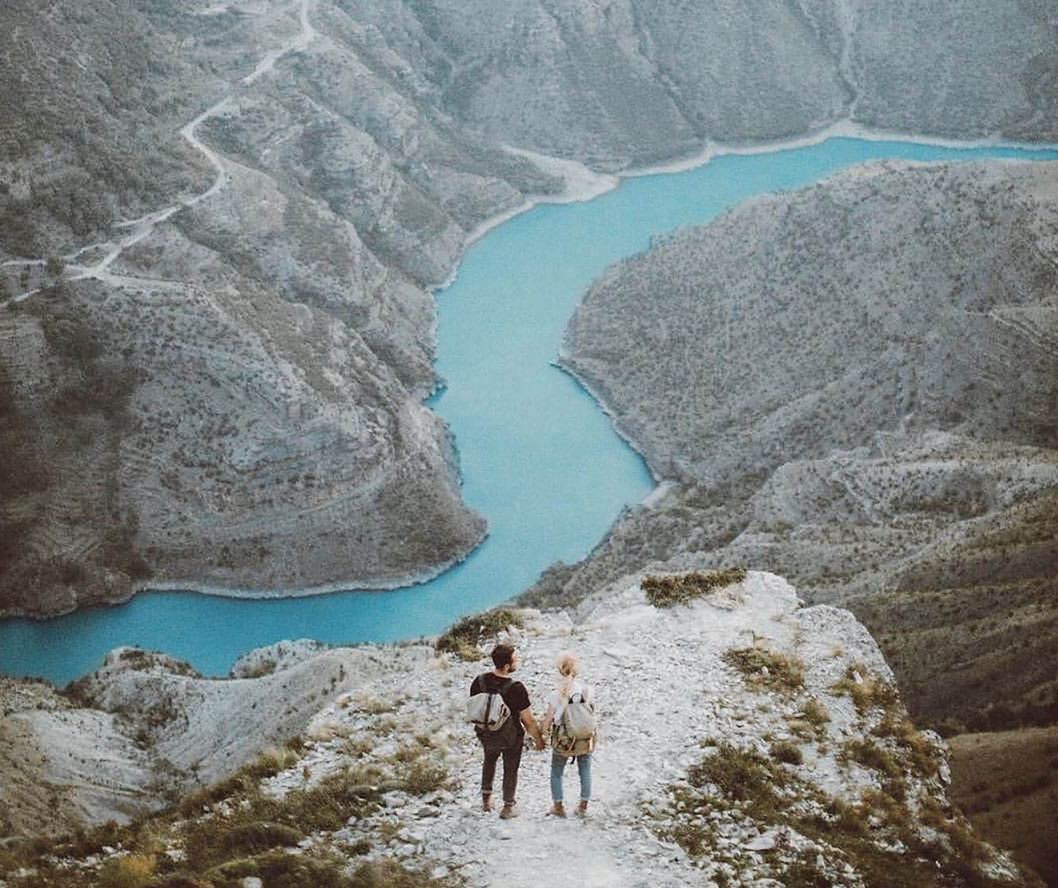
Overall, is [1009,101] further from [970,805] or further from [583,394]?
[970,805]

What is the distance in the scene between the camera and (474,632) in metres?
28.0

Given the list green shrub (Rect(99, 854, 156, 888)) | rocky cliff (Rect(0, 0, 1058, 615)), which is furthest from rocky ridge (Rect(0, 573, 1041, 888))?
rocky cliff (Rect(0, 0, 1058, 615))

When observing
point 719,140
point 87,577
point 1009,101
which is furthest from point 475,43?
point 87,577

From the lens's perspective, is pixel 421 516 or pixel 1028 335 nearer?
pixel 1028 335

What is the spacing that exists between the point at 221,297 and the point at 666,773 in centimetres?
4988

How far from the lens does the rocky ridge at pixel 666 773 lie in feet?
61.0

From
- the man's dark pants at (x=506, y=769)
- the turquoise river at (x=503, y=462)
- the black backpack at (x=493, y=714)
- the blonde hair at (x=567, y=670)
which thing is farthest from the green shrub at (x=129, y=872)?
the turquoise river at (x=503, y=462)

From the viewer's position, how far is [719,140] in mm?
119250

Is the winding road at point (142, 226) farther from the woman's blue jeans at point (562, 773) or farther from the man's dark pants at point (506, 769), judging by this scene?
the woman's blue jeans at point (562, 773)

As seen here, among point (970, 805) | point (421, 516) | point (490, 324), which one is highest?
point (490, 324)

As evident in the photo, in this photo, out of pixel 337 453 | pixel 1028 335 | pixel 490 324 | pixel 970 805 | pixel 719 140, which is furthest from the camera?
pixel 719 140

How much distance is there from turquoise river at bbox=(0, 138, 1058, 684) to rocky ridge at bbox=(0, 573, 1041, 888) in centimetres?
3190

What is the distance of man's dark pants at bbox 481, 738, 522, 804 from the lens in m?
18.5

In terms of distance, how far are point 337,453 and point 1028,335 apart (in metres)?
32.6
